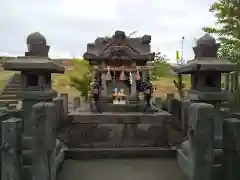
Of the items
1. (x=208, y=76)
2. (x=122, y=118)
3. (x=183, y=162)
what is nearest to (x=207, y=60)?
(x=208, y=76)

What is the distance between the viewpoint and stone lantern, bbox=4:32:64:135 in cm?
624

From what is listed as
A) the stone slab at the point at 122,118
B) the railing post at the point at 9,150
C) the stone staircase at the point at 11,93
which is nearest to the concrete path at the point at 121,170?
Answer: the railing post at the point at 9,150

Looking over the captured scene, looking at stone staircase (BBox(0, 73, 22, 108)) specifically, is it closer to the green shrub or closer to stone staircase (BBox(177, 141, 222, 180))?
the green shrub

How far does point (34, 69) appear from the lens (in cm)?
636

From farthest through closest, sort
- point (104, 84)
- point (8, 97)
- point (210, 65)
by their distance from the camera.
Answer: point (8, 97), point (104, 84), point (210, 65)

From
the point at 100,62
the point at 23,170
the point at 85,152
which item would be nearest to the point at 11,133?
the point at 23,170

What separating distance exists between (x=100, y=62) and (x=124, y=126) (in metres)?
2.63

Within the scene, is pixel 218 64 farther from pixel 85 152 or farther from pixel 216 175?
pixel 85 152

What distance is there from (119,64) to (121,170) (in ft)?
13.9

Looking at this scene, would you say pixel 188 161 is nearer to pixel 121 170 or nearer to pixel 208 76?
pixel 121 170

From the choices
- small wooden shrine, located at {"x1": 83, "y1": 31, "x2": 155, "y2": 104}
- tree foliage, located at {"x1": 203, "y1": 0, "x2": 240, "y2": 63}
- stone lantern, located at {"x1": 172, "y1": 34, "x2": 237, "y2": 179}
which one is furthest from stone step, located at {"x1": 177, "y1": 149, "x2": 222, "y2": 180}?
tree foliage, located at {"x1": 203, "y1": 0, "x2": 240, "y2": 63}

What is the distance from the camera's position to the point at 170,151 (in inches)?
263

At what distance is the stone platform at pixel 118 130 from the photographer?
714 centimetres

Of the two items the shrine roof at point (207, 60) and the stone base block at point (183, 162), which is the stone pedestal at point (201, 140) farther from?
the shrine roof at point (207, 60)
